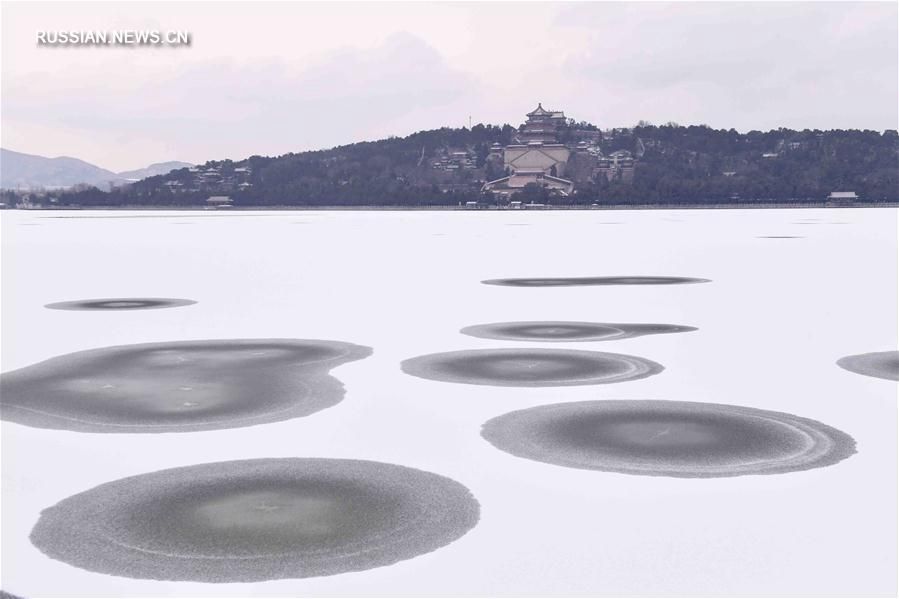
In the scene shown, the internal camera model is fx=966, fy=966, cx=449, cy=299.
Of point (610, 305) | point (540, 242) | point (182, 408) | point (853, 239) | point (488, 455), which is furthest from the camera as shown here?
point (540, 242)

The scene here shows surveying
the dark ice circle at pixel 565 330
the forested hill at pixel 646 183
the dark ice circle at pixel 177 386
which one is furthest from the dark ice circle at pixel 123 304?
the forested hill at pixel 646 183

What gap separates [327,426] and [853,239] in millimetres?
40400

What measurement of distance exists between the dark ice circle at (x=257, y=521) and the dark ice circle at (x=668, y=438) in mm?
1613

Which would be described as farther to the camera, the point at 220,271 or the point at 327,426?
the point at 220,271

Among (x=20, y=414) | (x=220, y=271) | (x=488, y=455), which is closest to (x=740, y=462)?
(x=488, y=455)

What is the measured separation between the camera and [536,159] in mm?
180875

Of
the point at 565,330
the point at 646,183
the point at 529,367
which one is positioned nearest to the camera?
the point at 529,367

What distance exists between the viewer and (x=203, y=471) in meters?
8.63

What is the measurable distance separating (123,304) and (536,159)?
163 meters

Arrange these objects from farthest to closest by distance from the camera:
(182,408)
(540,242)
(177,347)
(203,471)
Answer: (540,242) → (177,347) → (182,408) → (203,471)

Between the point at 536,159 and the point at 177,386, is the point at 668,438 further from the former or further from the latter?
the point at 536,159

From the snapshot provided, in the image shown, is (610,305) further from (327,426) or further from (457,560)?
(457,560)

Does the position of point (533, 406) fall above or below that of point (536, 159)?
below


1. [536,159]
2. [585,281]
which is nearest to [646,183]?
[536,159]
